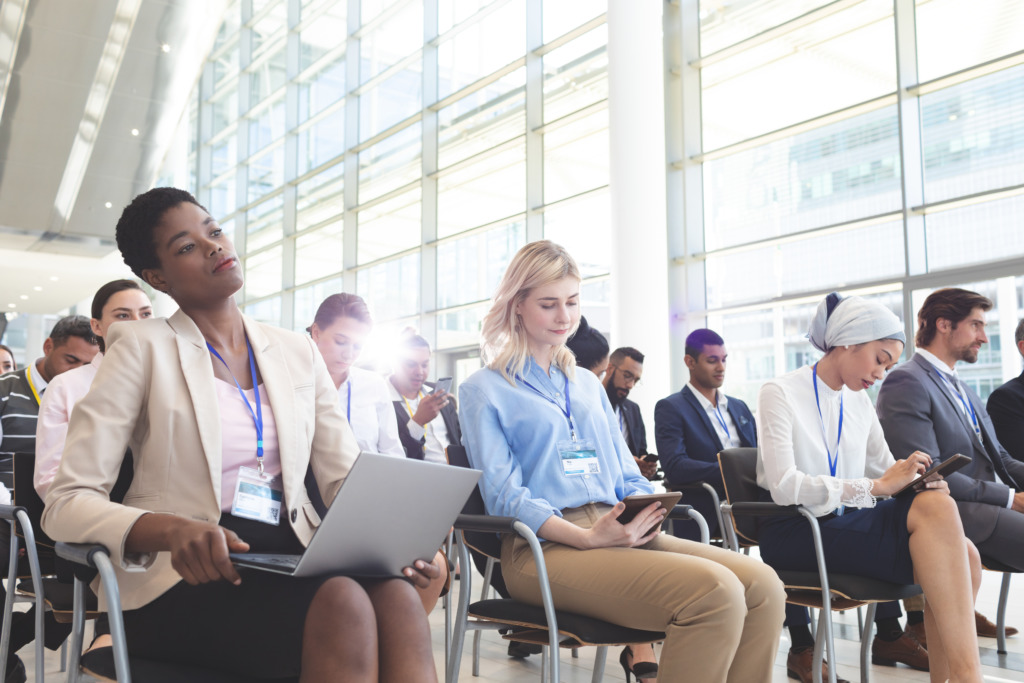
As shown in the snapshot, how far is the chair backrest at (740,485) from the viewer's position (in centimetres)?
270

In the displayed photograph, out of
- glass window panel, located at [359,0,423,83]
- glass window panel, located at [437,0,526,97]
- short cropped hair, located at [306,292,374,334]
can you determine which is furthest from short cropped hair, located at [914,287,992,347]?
glass window panel, located at [359,0,423,83]

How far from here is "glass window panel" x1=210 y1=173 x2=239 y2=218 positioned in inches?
614

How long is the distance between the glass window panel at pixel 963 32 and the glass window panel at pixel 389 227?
6569 millimetres

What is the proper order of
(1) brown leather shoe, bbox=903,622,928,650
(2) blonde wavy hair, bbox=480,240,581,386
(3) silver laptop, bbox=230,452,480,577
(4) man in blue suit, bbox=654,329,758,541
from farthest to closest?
(4) man in blue suit, bbox=654,329,758,541, (1) brown leather shoe, bbox=903,622,928,650, (2) blonde wavy hair, bbox=480,240,581,386, (3) silver laptop, bbox=230,452,480,577

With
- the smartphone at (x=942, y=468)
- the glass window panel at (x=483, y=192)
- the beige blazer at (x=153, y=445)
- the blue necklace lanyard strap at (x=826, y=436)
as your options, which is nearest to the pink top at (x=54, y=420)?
the beige blazer at (x=153, y=445)

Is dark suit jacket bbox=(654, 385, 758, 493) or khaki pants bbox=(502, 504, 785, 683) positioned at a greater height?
dark suit jacket bbox=(654, 385, 758, 493)

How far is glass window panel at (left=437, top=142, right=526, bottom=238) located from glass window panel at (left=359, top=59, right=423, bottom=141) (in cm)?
138

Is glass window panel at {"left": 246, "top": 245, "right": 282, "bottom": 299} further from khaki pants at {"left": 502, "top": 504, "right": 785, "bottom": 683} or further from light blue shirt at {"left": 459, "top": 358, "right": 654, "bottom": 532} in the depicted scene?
khaki pants at {"left": 502, "top": 504, "right": 785, "bottom": 683}

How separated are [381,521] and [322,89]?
513 inches

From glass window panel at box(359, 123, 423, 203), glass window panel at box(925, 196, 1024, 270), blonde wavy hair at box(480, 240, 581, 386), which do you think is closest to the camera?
blonde wavy hair at box(480, 240, 581, 386)

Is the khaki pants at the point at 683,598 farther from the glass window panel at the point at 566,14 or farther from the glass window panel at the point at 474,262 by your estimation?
the glass window panel at the point at 566,14

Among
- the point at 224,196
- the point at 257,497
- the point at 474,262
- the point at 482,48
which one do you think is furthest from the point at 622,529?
the point at 224,196

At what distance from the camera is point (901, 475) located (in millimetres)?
2344

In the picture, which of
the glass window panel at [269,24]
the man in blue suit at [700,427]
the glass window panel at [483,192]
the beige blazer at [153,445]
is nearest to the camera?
the beige blazer at [153,445]
